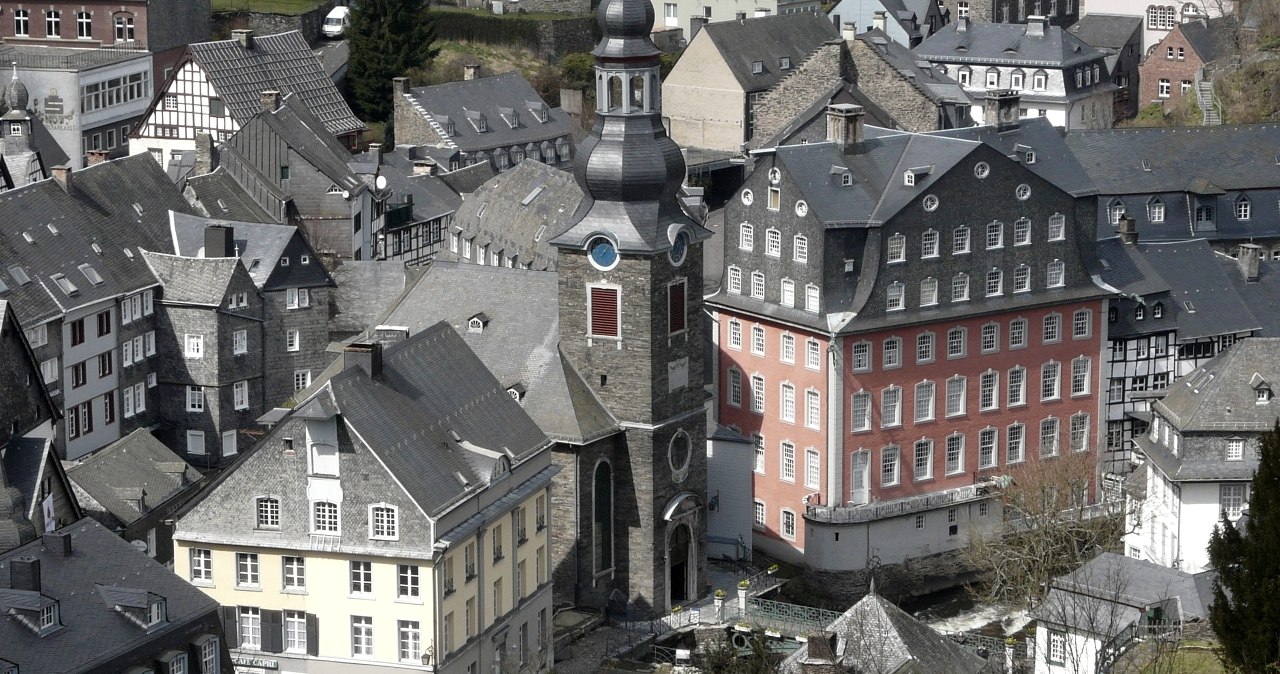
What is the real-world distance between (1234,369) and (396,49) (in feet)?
216

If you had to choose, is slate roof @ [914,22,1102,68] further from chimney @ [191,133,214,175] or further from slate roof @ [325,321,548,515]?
slate roof @ [325,321,548,515]

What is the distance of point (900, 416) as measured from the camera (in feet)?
366

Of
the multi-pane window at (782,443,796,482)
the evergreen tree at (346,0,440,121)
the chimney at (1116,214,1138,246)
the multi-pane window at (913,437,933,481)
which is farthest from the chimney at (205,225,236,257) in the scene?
the evergreen tree at (346,0,440,121)

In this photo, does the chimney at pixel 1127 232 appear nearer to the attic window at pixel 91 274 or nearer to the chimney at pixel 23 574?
the attic window at pixel 91 274

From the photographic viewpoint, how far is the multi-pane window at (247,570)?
3568 inches

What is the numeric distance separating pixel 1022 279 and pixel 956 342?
3.58 meters

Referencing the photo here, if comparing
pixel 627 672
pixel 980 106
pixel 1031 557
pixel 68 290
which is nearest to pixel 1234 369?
pixel 1031 557

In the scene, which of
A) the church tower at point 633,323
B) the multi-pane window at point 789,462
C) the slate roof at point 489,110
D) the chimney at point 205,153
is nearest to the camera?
the church tower at point 633,323

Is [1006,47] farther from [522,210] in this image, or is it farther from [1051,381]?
[1051,381]

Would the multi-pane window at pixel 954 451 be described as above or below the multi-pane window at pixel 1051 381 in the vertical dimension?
below

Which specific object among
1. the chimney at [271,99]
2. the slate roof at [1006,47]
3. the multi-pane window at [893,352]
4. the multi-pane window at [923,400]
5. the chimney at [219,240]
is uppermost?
the slate roof at [1006,47]

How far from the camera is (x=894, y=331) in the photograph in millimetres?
110500

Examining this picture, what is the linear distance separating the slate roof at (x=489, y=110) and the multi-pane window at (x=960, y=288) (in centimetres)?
4068

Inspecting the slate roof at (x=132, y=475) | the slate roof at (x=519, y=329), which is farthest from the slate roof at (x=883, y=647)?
the slate roof at (x=132, y=475)
